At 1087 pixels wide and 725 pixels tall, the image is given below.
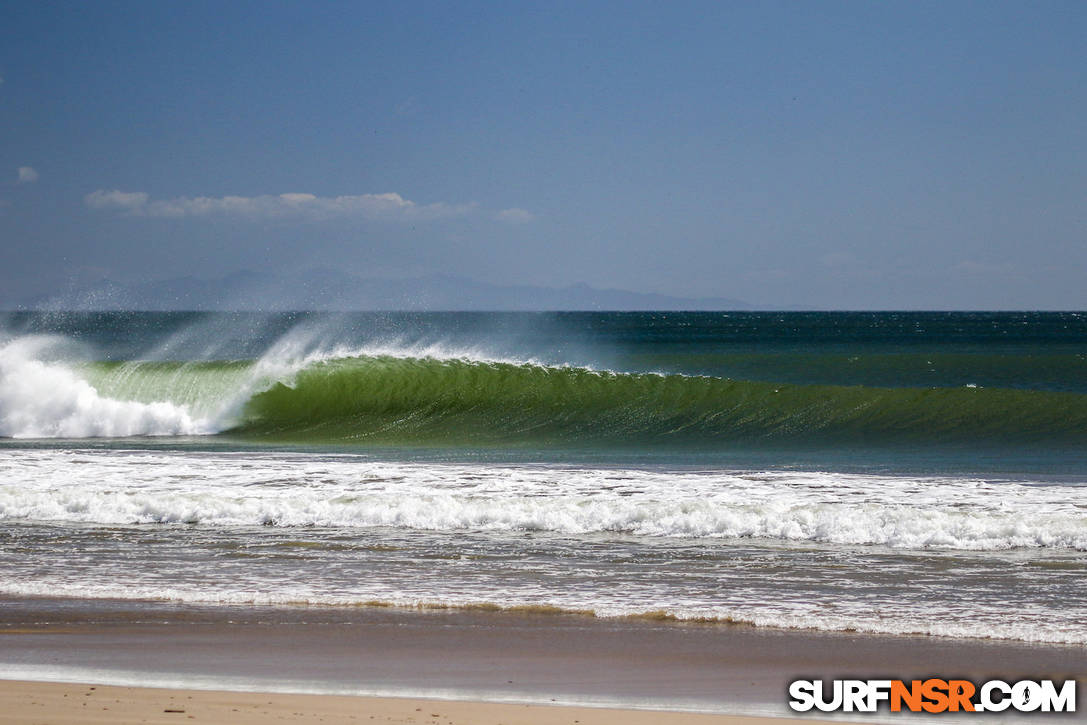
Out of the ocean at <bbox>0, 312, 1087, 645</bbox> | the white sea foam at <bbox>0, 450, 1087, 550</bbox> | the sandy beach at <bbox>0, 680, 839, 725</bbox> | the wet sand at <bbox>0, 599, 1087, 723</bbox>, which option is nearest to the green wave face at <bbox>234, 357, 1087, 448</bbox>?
the ocean at <bbox>0, 312, 1087, 645</bbox>

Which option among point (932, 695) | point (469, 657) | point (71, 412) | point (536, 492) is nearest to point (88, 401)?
point (71, 412)

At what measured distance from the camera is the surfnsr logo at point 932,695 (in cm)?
504

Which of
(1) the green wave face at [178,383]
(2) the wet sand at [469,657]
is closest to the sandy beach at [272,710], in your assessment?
(2) the wet sand at [469,657]

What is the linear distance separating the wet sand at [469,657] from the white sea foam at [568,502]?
2.90 m

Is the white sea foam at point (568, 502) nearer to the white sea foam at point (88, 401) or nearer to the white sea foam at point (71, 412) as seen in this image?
the white sea foam at point (71, 412)

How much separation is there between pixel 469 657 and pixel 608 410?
14591 mm

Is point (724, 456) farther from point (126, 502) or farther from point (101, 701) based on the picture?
point (101, 701)

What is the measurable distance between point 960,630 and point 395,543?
474 cm

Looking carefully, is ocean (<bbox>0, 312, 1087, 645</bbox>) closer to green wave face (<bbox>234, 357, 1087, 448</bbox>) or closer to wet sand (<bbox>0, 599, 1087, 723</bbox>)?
green wave face (<bbox>234, 357, 1087, 448</bbox>)

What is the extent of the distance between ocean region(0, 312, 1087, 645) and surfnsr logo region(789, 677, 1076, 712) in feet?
2.93

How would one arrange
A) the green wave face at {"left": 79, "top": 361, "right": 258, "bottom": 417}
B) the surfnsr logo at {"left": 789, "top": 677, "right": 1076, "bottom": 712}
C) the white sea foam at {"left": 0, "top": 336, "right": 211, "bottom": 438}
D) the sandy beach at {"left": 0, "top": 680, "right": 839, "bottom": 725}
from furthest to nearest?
the green wave face at {"left": 79, "top": 361, "right": 258, "bottom": 417} < the white sea foam at {"left": 0, "top": 336, "right": 211, "bottom": 438} < the surfnsr logo at {"left": 789, "top": 677, "right": 1076, "bottom": 712} < the sandy beach at {"left": 0, "top": 680, "right": 839, "bottom": 725}

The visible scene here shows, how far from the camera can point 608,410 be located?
20312 millimetres

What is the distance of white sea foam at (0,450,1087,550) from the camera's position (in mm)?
9031

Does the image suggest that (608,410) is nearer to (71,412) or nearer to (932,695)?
(71,412)
